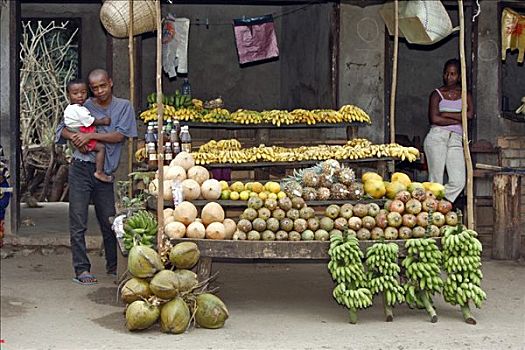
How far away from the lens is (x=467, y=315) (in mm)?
6895

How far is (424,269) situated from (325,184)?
117 centimetres

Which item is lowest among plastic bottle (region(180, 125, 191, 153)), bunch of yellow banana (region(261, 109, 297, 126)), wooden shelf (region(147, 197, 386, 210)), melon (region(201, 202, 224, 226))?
melon (region(201, 202, 224, 226))

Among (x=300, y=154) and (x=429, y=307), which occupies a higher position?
(x=300, y=154)

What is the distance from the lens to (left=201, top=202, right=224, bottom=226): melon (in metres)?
7.01

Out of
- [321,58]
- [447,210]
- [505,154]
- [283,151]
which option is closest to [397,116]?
[321,58]

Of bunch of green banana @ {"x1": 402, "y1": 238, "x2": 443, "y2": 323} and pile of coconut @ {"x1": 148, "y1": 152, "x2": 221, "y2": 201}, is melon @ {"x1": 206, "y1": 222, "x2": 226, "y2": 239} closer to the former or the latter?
pile of coconut @ {"x1": 148, "y1": 152, "x2": 221, "y2": 201}

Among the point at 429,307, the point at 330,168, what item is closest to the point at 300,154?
the point at 330,168

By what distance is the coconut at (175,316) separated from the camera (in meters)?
6.36

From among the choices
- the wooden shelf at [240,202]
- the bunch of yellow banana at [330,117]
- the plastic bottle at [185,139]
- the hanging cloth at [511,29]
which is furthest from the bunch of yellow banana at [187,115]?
the hanging cloth at [511,29]

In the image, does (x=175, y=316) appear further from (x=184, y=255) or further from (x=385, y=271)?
(x=385, y=271)

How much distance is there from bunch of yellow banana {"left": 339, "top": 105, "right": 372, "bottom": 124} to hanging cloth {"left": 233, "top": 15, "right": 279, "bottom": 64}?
6.58 feet

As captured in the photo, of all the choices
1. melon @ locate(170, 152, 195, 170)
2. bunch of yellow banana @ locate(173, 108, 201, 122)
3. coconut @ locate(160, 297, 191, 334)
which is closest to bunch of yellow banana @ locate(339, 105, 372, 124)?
bunch of yellow banana @ locate(173, 108, 201, 122)

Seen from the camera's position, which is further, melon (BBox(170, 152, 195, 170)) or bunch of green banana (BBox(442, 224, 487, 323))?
melon (BBox(170, 152, 195, 170))

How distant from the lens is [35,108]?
1541 centimetres
